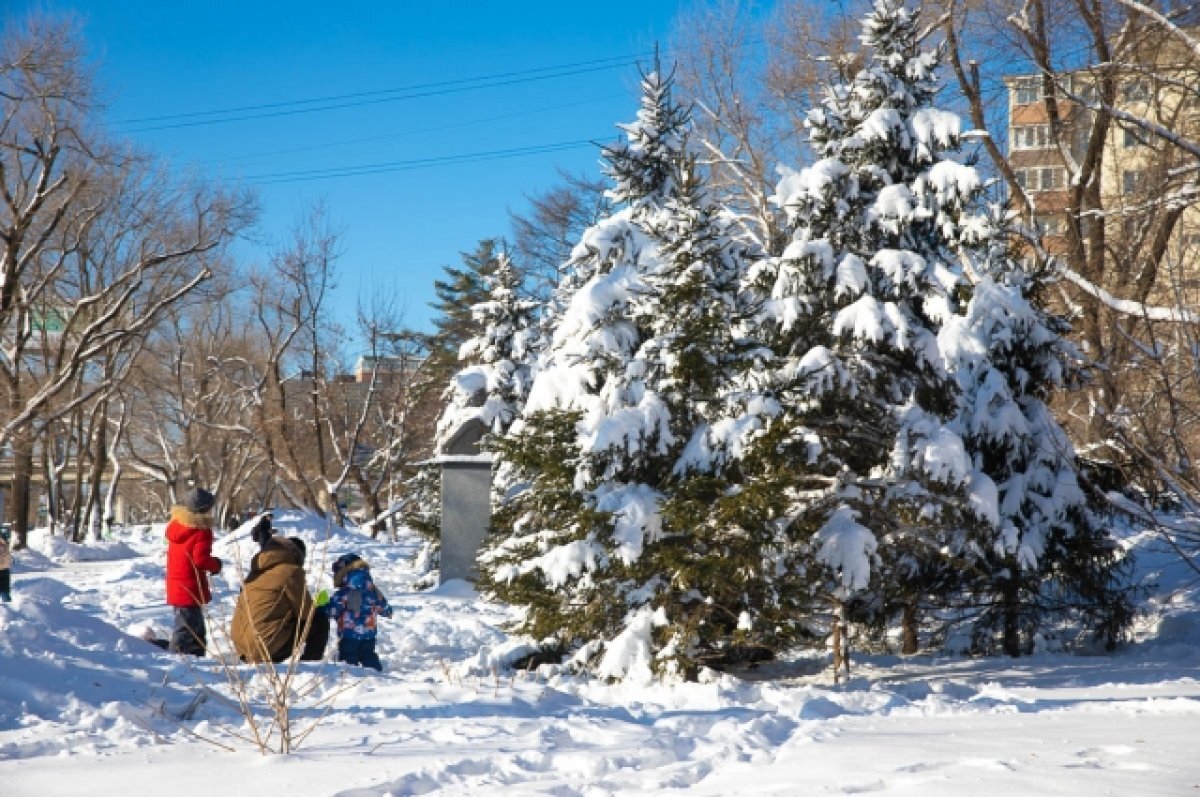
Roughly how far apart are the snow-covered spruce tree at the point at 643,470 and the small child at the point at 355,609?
4.20ft

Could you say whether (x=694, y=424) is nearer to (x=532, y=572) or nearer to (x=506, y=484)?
(x=532, y=572)

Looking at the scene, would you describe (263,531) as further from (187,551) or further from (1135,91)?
(1135,91)

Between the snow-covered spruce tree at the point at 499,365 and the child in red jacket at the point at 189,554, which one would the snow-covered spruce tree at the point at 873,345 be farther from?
the snow-covered spruce tree at the point at 499,365

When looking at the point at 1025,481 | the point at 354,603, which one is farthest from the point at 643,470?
the point at 1025,481

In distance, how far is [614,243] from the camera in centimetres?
1184

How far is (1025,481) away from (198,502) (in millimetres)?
8351

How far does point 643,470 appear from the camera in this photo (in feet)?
35.4

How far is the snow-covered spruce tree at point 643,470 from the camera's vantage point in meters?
9.96

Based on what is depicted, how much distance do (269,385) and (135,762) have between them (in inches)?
1263

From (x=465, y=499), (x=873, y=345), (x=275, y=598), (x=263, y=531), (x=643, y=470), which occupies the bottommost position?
(x=275, y=598)

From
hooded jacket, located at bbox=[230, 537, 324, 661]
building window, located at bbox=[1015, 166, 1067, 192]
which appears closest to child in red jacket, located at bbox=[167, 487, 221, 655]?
hooded jacket, located at bbox=[230, 537, 324, 661]

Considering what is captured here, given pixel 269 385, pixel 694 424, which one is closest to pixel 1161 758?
pixel 694 424

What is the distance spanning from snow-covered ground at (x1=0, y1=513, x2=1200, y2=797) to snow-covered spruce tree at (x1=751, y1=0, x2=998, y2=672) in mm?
1203

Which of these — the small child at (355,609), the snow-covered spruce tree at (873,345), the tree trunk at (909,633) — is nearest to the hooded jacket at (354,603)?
the small child at (355,609)
